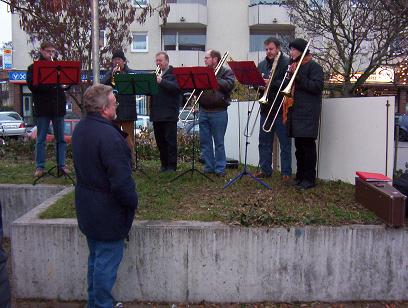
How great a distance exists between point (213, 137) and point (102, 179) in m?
3.87

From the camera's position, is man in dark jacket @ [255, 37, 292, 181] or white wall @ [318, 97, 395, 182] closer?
white wall @ [318, 97, 395, 182]

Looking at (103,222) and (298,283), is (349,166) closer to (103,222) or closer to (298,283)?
(298,283)

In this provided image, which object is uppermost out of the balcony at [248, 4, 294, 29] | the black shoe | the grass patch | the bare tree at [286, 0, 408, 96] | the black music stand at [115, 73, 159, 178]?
the balcony at [248, 4, 294, 29]

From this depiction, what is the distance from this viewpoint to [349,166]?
6.69m

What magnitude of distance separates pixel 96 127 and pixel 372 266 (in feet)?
9.32

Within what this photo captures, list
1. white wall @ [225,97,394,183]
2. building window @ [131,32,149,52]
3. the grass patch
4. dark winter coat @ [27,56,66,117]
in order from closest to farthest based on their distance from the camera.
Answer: the grass patch, white wall @ [225,97,394,183], dark winter coat @ [27,56,66,117], building window @ [131,32,149,52]

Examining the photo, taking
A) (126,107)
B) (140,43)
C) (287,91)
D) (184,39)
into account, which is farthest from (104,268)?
(184,39)

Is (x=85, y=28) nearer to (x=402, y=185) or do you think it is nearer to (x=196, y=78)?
(x=196, y=78)

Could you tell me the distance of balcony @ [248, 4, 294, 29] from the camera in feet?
101

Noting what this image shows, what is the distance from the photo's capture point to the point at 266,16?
30.8m

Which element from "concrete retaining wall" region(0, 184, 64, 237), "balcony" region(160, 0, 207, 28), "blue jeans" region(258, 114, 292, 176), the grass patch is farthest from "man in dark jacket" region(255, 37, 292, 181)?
"balcony" region(160, 0, 207, 28)

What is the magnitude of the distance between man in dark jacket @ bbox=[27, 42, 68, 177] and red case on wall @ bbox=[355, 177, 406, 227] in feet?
13.6

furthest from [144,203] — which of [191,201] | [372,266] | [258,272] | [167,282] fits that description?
[372,266]

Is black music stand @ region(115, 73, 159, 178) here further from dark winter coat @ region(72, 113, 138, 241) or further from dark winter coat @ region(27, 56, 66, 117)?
dark winter coat @ region(72, 113, 138, 241)
